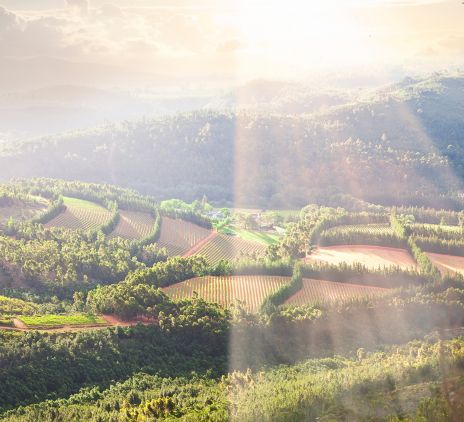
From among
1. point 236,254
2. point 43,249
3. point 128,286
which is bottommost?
point 236,254

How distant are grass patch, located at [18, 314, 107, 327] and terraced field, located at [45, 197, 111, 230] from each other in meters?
53.5

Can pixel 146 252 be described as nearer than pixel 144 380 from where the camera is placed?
No

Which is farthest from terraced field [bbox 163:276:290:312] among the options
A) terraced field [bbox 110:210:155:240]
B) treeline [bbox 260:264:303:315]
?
terraced field [bbox 110:210:155:240]

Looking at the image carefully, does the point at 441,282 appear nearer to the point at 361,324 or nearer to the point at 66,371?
the point at 361,324

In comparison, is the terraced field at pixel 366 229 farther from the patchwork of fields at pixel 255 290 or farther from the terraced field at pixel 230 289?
the terraced field at pixel 230 289

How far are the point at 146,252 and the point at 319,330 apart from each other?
5014 centimetres

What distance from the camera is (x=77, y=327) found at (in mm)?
67438

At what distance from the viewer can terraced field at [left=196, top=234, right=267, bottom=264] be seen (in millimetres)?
123938

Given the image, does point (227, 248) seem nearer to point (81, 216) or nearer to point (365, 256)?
point (81, 216)

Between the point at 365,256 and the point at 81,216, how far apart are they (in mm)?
63138

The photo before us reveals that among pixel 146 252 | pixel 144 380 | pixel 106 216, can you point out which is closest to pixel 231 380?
pixel 144 380

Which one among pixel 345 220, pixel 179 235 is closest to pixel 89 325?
pixel 179 235

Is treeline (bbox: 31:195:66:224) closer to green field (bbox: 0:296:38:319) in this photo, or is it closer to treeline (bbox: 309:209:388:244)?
green field (bbox: 0:296:38:319)

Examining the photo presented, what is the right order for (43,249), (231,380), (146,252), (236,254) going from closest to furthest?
(231,380)
(43,249)
(146,252)
(236,254)
